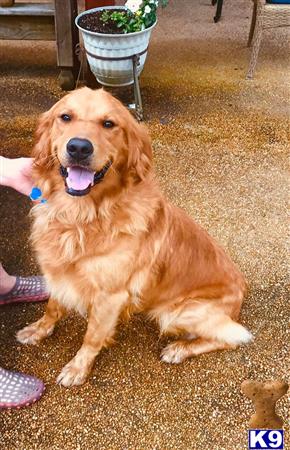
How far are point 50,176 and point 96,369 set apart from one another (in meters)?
0.97

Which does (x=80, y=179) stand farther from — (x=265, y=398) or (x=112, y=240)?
(x=265, y=398)

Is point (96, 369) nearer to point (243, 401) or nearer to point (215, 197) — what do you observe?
point (243, 401)

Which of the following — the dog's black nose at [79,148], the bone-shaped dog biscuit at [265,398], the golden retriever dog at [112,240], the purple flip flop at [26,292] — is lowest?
the bone-shaped dog biscuit at [265,398]

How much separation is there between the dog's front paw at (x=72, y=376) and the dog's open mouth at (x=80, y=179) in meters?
0.89

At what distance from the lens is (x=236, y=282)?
2.14 m

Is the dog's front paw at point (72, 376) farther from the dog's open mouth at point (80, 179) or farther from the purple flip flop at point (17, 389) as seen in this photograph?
the dog's open mouth at point (80, 179)

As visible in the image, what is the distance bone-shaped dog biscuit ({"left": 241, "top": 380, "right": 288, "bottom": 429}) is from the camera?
6.68ft

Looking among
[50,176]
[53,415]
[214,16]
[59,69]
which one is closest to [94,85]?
[59,69]

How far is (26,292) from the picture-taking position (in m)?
2.40

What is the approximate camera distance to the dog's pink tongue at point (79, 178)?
1655 millimetres

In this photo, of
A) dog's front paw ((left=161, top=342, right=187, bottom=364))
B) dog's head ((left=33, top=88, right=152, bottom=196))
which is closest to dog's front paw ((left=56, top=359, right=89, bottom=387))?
dog's front paw ((left=161, top=342, right=187, bottom=364))

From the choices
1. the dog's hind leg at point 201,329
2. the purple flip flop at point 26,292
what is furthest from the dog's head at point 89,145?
the purple flip flop at point 26,292

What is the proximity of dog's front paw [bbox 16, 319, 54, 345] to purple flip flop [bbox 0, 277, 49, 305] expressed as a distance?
0.19 meters

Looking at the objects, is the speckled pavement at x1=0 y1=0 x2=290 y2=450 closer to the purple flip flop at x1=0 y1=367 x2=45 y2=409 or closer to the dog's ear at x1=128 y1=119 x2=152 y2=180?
the purple flip flop at x1=0 y1=367 x2=45 y2=409
